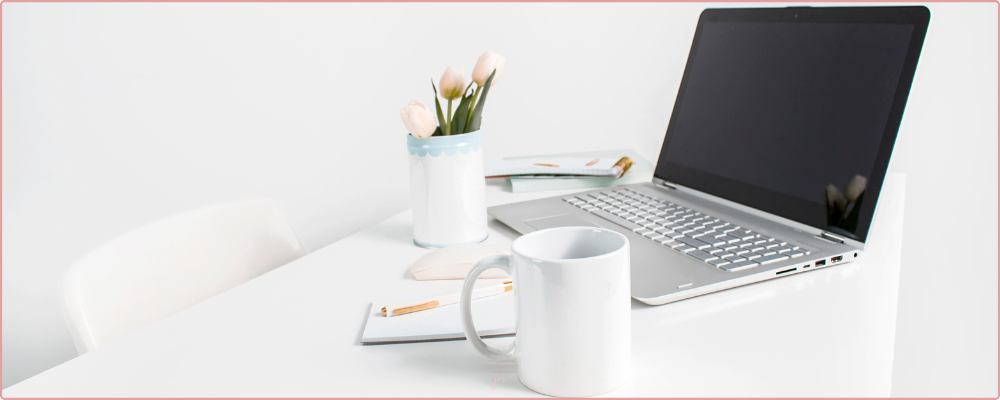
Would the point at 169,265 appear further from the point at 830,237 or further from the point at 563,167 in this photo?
the point at 830,237

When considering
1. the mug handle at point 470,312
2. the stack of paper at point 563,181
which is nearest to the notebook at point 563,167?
the stack of paper at point 563,181

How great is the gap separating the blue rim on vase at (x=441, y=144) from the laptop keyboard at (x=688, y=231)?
218 mm

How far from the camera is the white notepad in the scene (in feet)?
1.86

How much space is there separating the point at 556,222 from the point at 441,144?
0.65ft

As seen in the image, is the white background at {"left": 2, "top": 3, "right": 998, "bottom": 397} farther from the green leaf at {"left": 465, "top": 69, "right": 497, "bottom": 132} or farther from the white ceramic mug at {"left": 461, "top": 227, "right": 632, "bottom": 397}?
the white ceramic mug at {"left": 461, "top": 227, "right": 632, "bottom": 397}

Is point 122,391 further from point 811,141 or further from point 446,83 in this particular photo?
point 811,141

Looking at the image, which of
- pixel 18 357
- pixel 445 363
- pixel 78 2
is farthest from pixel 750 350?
pixel 18 357

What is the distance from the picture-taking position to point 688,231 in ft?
2.61

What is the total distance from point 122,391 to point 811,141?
760mm

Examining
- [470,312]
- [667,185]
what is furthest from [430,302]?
[667,185]

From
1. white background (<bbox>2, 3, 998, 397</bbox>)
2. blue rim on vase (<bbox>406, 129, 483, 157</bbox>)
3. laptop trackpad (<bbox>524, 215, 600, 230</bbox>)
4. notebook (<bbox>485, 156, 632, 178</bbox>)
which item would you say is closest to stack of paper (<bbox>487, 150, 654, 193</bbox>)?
notebook (<bbox>485, 156, 632, 178</bbox>)

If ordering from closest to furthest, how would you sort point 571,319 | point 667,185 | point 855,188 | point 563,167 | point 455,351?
point 571,319
point 455,351
point 855,188
point 667,185
point 563,167

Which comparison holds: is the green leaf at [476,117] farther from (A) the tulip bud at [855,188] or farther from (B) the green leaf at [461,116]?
(A) the tulip bud at [855,188]

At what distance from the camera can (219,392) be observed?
1.65 feet
